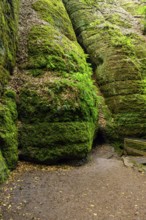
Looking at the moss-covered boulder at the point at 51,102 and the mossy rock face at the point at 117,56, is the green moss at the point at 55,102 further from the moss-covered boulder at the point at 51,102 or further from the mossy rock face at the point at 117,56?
the mossy rock face at the point at 117,56

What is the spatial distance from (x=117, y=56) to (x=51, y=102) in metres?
6.48

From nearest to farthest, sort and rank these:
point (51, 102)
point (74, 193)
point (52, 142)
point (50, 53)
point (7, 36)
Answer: point (74, 193) → point (52, 142) → point (51, 102) → point (7, 36) → point (50, 53)

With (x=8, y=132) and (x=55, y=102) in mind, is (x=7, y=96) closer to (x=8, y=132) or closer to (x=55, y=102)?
(x=8, y=132)

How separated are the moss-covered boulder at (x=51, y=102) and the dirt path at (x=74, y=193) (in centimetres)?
72

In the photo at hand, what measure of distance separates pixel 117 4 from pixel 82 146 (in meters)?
18.1

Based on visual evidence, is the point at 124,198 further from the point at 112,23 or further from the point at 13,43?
the point at 112,23

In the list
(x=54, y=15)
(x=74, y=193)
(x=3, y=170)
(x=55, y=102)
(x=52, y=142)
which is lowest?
(x=52, y=142)

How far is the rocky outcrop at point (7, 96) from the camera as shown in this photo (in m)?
7.55

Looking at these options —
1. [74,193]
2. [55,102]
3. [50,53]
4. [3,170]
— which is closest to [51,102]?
[55,102]

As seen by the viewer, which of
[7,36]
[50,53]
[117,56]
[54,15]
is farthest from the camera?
[54,15]

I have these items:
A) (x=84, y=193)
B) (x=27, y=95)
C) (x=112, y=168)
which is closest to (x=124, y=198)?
(x=84, y=193)

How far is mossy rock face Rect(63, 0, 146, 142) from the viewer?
11969mm

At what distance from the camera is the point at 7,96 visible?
8.71 meters

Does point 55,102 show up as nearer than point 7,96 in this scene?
No
